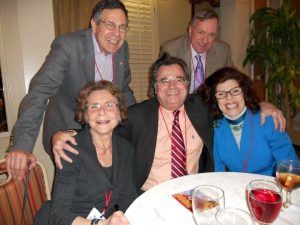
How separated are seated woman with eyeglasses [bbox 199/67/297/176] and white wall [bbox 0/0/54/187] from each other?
1.74 metres

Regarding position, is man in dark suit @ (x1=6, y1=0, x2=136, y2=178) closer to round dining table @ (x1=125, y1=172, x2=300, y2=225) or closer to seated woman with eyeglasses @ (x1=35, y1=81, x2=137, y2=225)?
seated woman with eyeglasses @ (x1=35, y1=81, x2=137, y2=225)

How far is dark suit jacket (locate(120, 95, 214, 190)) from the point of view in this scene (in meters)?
1.91

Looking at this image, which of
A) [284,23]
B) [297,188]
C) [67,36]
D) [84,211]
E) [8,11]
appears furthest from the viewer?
[284,23]

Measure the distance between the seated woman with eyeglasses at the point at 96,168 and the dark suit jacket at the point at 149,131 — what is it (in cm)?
20

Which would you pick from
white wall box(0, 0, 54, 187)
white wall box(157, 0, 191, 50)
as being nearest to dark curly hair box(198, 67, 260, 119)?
white wall box(0, 0, 54, 187)

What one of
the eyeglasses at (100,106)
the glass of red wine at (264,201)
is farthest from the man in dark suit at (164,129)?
the glass of red wine at (264,201)

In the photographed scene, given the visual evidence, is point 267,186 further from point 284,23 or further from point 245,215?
point 284,23

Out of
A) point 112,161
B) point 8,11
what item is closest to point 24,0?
point 8,11

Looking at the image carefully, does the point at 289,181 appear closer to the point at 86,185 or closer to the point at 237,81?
the point at 237,81

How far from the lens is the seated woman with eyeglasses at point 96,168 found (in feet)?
4.74

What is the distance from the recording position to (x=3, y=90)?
2.64 m

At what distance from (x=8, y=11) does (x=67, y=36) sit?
3.38ft

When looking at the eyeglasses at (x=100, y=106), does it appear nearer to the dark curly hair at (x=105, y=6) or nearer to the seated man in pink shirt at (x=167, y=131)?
the seated man in pink shirt at (x=167, y=131)

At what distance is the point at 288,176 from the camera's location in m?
1.23
